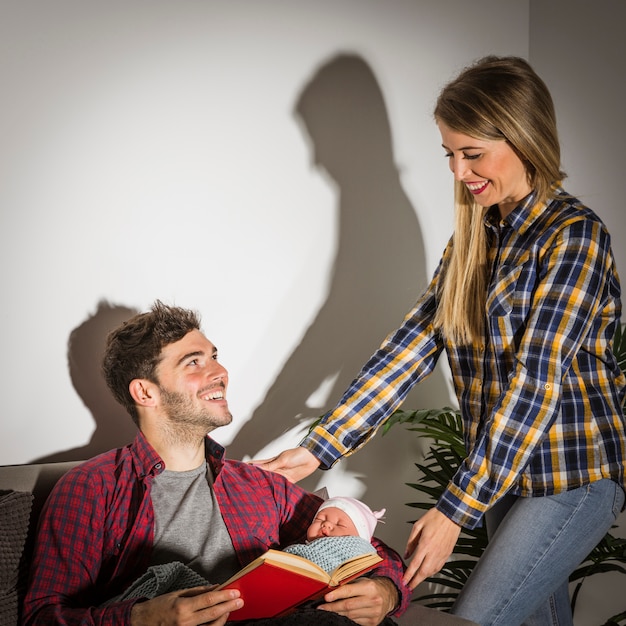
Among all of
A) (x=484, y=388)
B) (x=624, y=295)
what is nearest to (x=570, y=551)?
(x=484, y=388)

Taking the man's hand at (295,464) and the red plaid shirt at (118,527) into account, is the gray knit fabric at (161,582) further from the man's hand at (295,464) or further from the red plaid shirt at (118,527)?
the man's hand at (295,464)

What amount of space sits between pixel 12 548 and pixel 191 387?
54 centimetres

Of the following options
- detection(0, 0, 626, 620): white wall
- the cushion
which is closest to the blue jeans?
the cushion

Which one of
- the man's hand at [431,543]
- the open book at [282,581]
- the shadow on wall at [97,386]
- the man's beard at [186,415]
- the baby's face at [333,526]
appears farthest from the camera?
the shadow on wall at [97,386]

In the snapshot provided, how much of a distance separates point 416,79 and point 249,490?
1.57 m

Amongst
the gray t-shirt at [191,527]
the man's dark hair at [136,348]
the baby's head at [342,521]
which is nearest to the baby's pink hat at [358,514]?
the baby's head at [342,521]

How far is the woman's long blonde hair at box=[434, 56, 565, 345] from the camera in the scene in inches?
61.9

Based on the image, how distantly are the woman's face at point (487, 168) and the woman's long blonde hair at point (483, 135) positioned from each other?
0.6 inches

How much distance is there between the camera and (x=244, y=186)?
2.38 meters

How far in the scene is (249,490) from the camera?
1979mm

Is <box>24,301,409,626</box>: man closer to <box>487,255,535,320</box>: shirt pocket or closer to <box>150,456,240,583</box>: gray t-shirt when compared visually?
<box>150,456,240,583</box>: gray t-shirt

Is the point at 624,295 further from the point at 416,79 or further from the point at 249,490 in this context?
the point at 249,490

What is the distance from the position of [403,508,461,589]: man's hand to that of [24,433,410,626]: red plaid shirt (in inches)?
11.2

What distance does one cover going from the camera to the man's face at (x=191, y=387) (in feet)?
6.34
